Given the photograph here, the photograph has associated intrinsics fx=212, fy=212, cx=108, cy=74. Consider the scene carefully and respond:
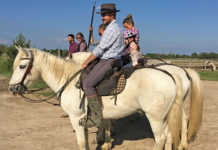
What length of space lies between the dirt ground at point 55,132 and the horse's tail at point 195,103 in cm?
54

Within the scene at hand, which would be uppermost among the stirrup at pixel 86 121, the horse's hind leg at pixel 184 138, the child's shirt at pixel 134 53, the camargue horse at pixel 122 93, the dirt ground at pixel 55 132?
the child's shirt at pixel 134 53

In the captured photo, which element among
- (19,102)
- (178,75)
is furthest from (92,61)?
(19,102)

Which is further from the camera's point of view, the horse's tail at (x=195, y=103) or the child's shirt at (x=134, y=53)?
the horse's tail at (x=195, y=103)

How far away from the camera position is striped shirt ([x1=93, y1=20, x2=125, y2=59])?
333cm

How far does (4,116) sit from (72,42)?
3411 millimetres

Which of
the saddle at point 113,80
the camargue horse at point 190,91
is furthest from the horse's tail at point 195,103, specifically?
the saddle at point 113,80

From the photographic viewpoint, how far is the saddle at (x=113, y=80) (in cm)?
349

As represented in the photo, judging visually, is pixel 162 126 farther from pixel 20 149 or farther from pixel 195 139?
pixel 20 149

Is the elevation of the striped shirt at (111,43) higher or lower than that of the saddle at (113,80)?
higher

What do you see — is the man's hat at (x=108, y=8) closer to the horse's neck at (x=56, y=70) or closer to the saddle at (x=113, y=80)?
the saddle at (x=113, y=80)

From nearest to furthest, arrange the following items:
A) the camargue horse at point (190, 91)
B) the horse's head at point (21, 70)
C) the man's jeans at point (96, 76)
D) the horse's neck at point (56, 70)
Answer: the man's jeans at point (96, 76) → the horse's head at point (21, 70) → the horse's neck at point (56, 70) → the camargue horse at point (190, 91)

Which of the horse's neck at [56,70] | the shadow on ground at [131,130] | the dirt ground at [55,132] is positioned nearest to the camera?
the horse's neck at [56,70]

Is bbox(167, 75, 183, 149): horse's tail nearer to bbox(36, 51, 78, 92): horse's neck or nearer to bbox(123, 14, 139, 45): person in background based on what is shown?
bbox(36, 51, 78, 92): horse's neck

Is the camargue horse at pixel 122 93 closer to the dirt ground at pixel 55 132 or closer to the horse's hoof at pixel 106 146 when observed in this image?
the horse's hoof at pixel 106 146
